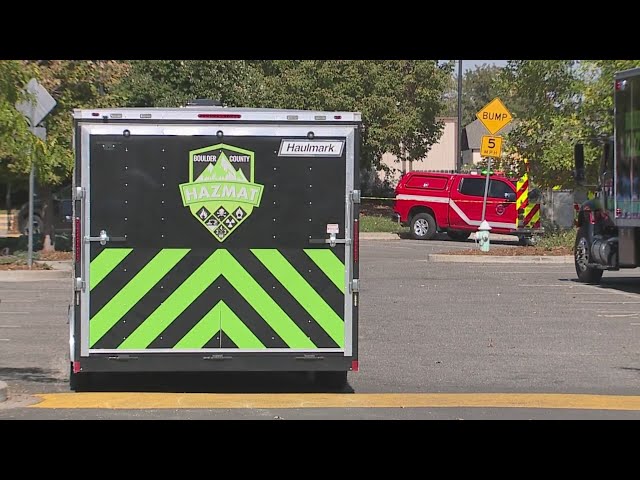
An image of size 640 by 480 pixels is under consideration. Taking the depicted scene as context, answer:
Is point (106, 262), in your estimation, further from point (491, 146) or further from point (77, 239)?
point (491, 146)

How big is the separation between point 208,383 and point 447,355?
3.22m

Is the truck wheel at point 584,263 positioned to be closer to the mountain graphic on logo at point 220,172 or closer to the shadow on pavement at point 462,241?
the shadow on pavement at point 462,241

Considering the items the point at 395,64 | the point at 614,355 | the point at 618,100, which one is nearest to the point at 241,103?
the point at 395,64

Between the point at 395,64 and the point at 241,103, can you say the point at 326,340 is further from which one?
the point at 395,64

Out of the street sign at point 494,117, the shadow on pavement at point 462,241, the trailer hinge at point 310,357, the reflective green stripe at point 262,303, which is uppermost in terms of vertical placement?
the street sign at point 494,117

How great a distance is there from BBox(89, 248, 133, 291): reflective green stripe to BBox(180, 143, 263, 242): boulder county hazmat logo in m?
0.69

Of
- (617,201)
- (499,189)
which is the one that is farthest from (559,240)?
(617,201)

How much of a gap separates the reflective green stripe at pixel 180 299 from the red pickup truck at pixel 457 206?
22033mm

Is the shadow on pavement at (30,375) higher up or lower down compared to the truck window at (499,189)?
lower down

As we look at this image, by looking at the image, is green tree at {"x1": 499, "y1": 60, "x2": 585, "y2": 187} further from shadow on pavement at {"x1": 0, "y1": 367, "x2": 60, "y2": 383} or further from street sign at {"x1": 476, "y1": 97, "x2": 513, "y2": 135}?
shadow on pavement at {"x1": 0, "y1": 367, "x2": 60, "y2": 383}

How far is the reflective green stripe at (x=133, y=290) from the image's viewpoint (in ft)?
30.5

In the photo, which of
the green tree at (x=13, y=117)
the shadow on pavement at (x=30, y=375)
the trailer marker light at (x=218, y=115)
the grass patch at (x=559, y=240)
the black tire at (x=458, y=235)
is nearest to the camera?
the trailer marker light at (x=218, y=115)

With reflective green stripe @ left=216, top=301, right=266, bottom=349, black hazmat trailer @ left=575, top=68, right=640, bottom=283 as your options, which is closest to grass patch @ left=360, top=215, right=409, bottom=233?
black hazmat trailer @ left=575, top=68, right=640, bottom=283

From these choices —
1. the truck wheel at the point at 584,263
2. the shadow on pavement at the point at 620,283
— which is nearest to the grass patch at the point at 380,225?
the shadow on pavement at the point at 620,283
